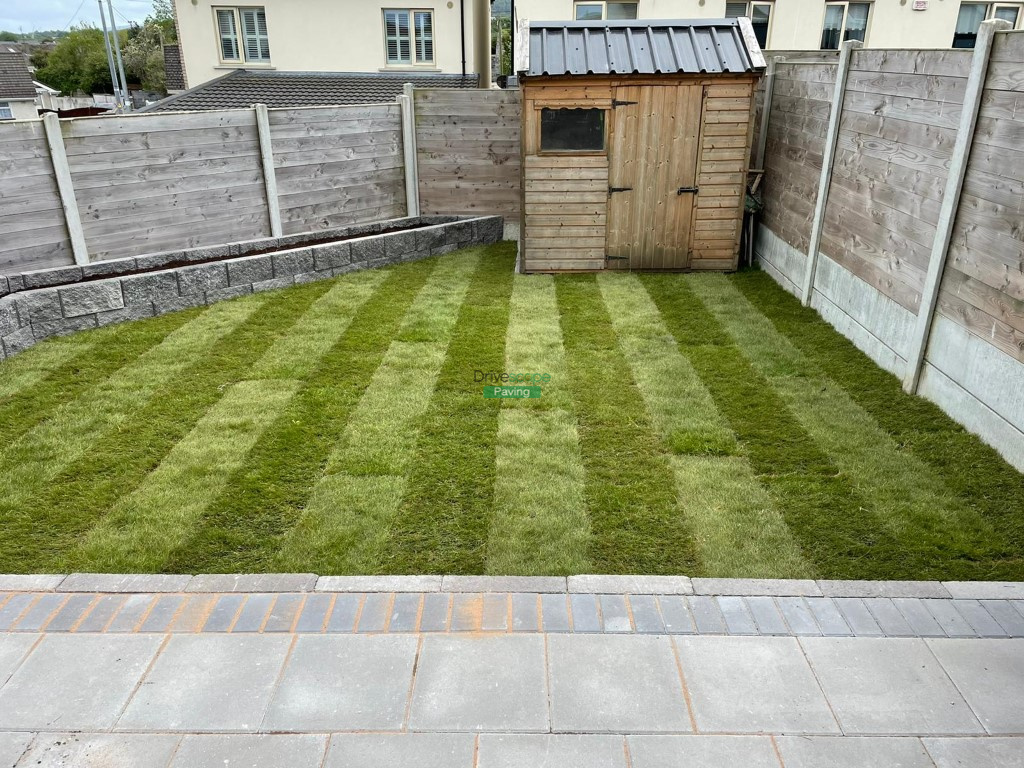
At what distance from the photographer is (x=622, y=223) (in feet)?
29.2

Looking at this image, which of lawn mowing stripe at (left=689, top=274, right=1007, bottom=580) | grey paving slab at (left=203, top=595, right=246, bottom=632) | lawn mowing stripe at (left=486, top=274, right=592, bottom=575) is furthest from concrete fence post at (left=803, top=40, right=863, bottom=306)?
grey paving slab at (left=203, top=595, right=246, bottom=632)

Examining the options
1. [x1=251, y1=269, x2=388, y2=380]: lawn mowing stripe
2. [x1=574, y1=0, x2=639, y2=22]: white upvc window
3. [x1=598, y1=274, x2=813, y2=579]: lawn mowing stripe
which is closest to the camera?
[x1=598, y1=274, x2=813, y2=579]: lawn mowing stripe

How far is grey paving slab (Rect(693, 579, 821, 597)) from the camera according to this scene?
3348mm

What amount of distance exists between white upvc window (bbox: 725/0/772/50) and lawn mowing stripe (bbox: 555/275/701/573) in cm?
1194

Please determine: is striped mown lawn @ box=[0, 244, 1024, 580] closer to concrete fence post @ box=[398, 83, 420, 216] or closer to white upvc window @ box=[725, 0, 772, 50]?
concrete fence post @ box=[398, 83, 420, 216]

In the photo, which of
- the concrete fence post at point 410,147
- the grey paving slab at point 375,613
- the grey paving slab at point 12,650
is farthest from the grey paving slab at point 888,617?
the concrete fence post at point 410,147

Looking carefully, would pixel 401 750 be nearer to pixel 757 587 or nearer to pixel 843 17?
pixel 757 587

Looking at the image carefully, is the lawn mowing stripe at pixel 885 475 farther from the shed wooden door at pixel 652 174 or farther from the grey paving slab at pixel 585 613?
the shed wooden door at pixel 652 174

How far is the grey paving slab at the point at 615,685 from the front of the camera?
268 cm

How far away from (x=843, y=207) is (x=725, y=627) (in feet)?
15.9

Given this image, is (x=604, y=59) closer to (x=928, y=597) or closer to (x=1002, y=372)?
(x=1002, y=372)

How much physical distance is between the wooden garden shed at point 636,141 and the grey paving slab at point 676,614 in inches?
248

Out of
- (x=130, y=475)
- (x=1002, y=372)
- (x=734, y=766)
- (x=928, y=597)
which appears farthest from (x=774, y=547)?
(x=130, y=475)

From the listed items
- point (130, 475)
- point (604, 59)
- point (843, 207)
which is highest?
point (604, 59)
